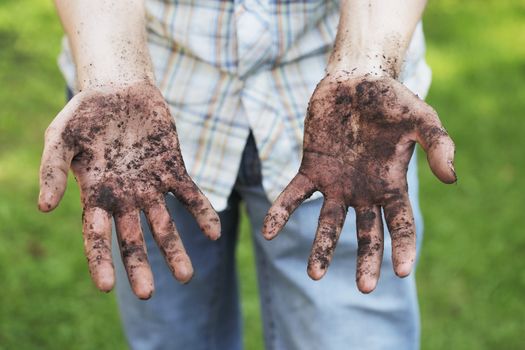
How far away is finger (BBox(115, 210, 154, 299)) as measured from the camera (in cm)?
137

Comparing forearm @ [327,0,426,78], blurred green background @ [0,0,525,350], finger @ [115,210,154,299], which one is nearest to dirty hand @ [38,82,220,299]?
finger @ [115,210,154,299]

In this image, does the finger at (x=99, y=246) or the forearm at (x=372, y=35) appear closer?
the finger at (x=99, y=246)


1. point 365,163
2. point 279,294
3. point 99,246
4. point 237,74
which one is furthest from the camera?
point 279,294

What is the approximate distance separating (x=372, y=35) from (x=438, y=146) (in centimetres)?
30

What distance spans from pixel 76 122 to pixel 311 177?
0.45m

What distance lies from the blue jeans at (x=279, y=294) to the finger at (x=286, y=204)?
17cm

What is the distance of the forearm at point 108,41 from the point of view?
1.53 m

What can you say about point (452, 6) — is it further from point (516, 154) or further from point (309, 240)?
point (309, 240)

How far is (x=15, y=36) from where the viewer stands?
14.7 feet

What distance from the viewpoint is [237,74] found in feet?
5.35

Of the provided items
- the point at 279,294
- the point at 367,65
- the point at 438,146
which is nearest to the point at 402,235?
the point at 438,146

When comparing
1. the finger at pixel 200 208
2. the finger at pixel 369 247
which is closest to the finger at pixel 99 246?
the finger at pixel 200 208

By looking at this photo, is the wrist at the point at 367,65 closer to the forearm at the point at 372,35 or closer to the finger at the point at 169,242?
the forearm at the point at 372,35

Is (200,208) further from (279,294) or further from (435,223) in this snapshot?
(435,223)
